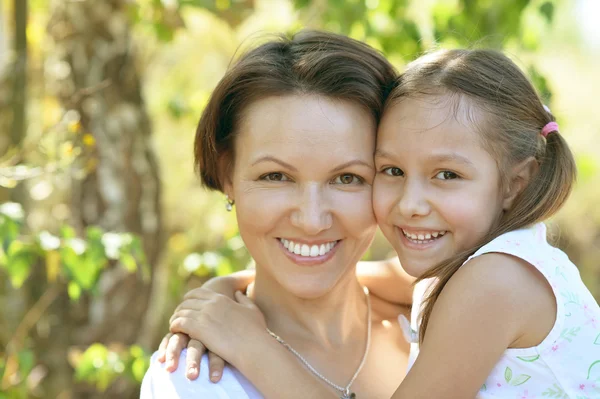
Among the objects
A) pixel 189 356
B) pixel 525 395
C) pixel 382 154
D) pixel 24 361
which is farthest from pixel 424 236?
pixel 24 361

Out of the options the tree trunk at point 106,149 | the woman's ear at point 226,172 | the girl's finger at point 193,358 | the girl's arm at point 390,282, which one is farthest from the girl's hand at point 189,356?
the tree trunk at point 106,149

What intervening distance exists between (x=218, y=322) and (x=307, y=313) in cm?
33

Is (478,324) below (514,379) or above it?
above

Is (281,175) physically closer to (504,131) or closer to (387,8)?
(504,131)

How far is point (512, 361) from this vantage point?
73.2 inches

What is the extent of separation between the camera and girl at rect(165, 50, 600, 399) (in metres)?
1.82

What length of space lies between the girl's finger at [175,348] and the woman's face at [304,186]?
11.6 inches

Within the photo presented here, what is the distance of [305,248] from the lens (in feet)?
6.59

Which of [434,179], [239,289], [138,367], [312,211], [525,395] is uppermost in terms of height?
[434,179]

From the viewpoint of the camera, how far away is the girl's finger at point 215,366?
6.01 ft

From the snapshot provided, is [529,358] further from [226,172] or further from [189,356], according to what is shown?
[226,172]

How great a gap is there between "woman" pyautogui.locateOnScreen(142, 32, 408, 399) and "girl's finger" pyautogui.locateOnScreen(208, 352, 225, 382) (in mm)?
17

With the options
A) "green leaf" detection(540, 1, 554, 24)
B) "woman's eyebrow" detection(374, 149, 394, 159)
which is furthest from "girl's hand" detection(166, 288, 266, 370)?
"green leaf" detection(540, 1, 554, 24)

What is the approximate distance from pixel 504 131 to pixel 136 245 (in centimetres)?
127
